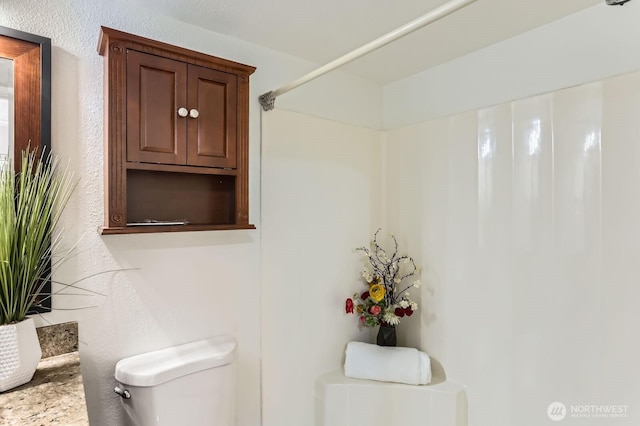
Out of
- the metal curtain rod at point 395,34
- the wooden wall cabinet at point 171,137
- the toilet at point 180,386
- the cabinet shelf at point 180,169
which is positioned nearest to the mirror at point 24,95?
the wooden wall cabinet at point 171,137

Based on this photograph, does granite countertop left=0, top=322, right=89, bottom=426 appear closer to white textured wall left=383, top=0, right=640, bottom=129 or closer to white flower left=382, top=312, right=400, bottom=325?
white flower left=382, top=312, right=400, bottom=325

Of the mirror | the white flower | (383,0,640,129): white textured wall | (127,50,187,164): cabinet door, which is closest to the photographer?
the mirror

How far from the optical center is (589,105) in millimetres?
1453

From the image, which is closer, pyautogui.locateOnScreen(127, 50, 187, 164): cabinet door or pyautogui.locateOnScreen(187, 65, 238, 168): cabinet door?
pyautogui.locateOnScreen(127, 50, 187, 164): cabinet door

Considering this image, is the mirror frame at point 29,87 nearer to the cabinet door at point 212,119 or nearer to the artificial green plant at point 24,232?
the artificial green plant at point 24,232

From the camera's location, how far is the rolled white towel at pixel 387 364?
1875 millimetres

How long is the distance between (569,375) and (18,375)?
1995mm

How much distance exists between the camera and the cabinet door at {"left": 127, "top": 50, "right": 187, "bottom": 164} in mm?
1277

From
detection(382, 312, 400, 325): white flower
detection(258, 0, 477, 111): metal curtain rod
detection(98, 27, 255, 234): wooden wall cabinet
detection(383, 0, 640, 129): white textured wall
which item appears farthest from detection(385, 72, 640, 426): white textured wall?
detection(98, 27, 255, 234): wooden wall cabinet

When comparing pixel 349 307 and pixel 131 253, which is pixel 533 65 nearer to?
pixel 349 307

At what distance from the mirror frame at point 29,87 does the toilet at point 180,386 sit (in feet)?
2.69

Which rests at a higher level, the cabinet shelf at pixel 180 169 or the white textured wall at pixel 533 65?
the white textured wall at pixel 533 65

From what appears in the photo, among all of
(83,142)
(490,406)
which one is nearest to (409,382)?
(490,406)

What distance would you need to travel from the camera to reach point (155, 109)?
1320 millimetres
